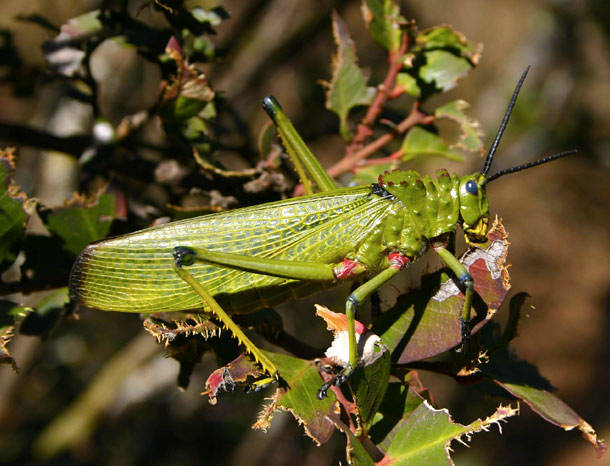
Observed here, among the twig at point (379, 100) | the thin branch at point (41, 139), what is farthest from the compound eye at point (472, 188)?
the thin branch at point (41, 139)

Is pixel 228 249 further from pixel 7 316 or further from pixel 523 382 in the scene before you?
pixel 523 382

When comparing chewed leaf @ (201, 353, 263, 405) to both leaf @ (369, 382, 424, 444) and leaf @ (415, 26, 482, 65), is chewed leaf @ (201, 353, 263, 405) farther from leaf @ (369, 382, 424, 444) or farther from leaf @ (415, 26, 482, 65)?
leaf @ (415, 26, 482, 65)

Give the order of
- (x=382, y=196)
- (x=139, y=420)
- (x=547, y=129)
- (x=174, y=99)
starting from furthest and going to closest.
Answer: (x=547, y=129), (x=139, y=420), (x=382, y=196), (x=174, y=99)

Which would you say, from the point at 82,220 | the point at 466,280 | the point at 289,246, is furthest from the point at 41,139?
the point at 466,280

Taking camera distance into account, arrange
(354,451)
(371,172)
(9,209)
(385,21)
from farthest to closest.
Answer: (371,172) < (385,21) < (9,209) < (354,451)

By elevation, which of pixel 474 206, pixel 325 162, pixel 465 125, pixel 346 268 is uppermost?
pixel 465 125

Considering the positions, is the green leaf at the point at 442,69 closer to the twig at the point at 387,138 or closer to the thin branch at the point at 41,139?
the twig at the point at 387,138

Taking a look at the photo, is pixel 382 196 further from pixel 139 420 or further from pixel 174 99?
pixel 139 420

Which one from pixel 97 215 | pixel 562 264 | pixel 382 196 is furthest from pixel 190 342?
pixel 562 264

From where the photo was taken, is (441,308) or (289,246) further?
(289,246)
